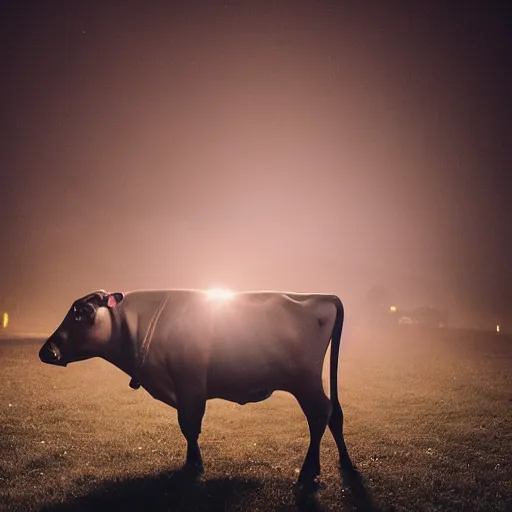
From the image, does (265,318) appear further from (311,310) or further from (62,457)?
(62,457)

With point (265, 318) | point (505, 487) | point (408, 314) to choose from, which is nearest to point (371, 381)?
point (505, 487)

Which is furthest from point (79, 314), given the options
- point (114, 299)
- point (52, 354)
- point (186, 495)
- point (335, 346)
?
point (335, 346)

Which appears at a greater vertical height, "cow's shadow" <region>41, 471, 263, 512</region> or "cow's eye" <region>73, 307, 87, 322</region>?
"cow's eye" <region>73, 307, 87, 322</region>

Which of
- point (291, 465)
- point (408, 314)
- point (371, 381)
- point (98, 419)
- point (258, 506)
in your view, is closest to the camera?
point (258, 506)

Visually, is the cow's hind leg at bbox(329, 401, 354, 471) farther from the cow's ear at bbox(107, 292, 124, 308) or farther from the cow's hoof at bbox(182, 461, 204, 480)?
the cow's ear at bbox(107, 292, 124, 308)

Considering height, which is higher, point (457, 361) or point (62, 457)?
Answer: point (62, 457)

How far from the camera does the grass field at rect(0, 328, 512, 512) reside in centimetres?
587

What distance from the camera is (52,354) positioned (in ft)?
21.3

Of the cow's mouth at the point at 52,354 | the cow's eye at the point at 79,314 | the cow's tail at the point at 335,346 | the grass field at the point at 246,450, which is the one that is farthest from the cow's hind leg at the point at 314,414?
the cow's mouth at the point at 52,354

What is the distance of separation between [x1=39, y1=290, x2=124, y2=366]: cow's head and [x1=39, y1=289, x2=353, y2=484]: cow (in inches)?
0.6

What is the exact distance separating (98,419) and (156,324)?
14.9 feet

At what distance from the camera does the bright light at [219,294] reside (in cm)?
683

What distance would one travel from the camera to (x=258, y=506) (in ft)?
18.5

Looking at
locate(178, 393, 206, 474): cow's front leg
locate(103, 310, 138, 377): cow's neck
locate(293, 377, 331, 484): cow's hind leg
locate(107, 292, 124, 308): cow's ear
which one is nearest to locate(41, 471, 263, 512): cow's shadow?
locate(178, 393, 206, 474): cow's front leg
